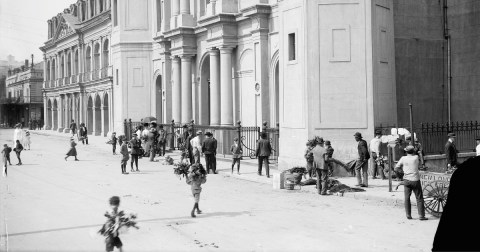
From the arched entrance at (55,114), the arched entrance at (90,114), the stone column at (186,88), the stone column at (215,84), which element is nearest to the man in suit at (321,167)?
the stone column at (215,84)

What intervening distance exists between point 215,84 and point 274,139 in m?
7.53

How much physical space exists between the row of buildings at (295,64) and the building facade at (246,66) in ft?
0.17

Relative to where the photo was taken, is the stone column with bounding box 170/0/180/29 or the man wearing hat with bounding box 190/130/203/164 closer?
the man wearing hat with bounding box 190/130/203/164

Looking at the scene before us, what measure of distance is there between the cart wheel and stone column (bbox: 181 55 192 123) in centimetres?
2425

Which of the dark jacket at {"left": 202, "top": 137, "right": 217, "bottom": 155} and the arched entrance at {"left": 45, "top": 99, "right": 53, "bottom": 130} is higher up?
the arched entrance at {"left": 45, "top": 99, "right": 53, "bottom": 130}

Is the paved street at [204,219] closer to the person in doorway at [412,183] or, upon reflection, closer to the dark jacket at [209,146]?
the person in doorway at [412,183]

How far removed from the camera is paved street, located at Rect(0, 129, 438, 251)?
31.3 ft

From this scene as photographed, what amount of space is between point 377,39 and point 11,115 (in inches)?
2392

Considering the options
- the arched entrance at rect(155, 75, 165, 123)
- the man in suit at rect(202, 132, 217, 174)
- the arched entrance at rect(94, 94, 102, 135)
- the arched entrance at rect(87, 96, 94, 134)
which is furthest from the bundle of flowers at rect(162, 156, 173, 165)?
the arched entrance at rect(87, 96, 94, 134)

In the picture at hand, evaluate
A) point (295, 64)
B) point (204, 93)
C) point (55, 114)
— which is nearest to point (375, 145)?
point (295, 64)

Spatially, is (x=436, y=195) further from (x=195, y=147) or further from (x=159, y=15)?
(x=159, y=15)

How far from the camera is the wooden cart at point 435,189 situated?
1245cm

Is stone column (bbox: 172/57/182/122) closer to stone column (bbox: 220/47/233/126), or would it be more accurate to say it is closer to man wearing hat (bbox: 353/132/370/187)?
stone column (bbox: 220/47/233/126)

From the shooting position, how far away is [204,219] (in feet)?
40.4
